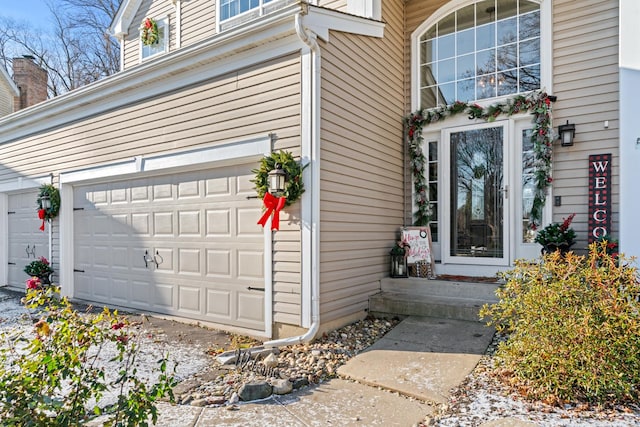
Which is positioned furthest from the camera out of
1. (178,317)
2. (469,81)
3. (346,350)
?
(469,81)

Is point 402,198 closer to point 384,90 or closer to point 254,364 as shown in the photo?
point 384,90

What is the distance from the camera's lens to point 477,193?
5.41 meters

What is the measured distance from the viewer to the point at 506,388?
2.91 meters

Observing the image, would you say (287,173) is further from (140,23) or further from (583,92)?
(140,23)

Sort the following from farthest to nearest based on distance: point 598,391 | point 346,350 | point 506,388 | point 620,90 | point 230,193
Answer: point 230,193 < point 620,90 < point 346,350 < point 506,388 < point 598,391

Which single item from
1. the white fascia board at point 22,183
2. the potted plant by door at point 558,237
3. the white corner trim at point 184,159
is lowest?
the potted plant by door at point 558,237

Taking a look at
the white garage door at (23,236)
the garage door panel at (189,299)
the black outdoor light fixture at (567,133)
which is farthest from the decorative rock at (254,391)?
the white garage door at (23,236)

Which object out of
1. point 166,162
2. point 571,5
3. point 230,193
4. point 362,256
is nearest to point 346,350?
point 362,256

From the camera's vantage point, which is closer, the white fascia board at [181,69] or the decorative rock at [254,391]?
the decorative rock at [254,391]

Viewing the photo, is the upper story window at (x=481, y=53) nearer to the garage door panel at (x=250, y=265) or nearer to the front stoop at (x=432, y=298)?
the front stoop at (x=432, y=298)

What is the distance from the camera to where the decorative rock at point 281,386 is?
301 cm

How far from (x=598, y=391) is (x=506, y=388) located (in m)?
0.57

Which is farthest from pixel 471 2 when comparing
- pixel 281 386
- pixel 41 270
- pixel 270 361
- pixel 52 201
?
pixel 41 270

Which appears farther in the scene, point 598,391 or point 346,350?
point 346,350
